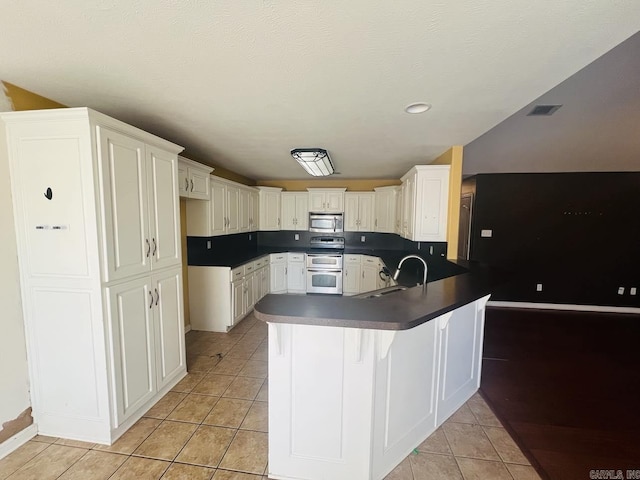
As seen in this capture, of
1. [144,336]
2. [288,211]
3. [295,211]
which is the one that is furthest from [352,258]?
[144,336]

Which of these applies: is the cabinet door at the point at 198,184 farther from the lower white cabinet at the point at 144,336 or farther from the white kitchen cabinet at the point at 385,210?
the white kitchen cabinet at the point at 385,210

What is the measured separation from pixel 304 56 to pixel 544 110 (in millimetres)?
3043

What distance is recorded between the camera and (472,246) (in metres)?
4.86

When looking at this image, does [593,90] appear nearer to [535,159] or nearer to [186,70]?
[535,159]

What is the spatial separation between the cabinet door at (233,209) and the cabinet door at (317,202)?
5.12 ft

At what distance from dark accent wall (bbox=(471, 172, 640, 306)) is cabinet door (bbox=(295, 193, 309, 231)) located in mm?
3101

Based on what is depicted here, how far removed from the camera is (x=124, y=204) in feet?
6.06

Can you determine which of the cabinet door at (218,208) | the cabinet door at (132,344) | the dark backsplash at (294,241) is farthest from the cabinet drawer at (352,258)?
A: the cabinet door at (132,344)

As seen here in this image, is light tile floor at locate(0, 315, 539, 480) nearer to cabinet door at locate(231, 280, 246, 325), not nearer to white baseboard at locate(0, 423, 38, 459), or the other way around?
white baseboard at locate(0, 423, 38, 459)

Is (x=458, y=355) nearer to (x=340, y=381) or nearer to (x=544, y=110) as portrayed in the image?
(x=340, y=381)

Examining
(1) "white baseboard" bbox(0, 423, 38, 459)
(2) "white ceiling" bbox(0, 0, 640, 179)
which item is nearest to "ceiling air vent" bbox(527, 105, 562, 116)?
(2) "white ceiling" bbox(0, 0, 640, 179)

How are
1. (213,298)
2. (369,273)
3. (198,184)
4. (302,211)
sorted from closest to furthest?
1. (198,184)
2. (213,298)
3. (369,273)
4. (302,211)

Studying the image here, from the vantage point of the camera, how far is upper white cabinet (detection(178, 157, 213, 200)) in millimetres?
2938

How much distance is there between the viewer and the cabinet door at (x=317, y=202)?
542 centimetres
